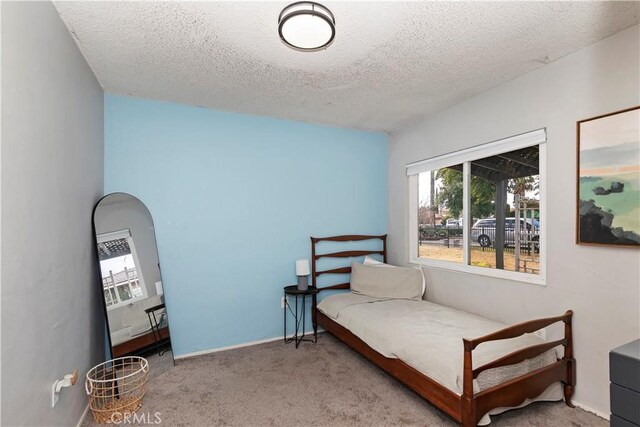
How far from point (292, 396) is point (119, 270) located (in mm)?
1677

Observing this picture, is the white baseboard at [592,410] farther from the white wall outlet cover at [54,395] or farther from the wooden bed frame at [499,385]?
the white wall outlet cover at [54,395]

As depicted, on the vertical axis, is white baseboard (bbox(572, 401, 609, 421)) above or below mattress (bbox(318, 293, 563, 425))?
below

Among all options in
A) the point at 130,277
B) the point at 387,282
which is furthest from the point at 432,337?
the point at 130,277

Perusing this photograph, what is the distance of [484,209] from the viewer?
3020mm

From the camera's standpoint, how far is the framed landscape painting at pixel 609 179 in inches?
74.7

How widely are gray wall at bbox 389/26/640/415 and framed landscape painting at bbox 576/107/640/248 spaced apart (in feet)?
0.20

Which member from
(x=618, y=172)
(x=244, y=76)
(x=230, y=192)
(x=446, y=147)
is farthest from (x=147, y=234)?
(x=618, y=172)

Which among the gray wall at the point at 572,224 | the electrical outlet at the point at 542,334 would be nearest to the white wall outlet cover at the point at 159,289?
the gray wall at the point at 572,224

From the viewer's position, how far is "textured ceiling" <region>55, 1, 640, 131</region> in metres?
1.77

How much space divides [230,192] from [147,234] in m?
0.86

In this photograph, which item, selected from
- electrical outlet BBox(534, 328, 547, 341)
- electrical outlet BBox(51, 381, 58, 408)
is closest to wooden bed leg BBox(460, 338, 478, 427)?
electrical outlet BBox(534, 328, 547, 341)

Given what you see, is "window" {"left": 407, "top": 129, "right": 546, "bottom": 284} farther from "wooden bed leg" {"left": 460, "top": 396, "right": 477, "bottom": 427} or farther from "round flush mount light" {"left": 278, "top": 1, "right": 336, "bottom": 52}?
"round flush mount light" {"left": 278, "top": 1, "right": 336, "bottom": 52}

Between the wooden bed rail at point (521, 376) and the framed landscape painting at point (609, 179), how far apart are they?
0.60 metres

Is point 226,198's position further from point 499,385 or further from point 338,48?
point 499,385
